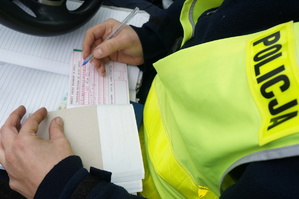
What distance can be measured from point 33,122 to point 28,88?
0.47 ft

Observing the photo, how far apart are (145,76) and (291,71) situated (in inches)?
19.6

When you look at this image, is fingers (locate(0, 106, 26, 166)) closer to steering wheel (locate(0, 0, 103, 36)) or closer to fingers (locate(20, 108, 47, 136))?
fingers (locate(20, 108, 47, 136))

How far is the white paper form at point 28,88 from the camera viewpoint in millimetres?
557

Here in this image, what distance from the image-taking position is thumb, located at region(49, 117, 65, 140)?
47 centimetres

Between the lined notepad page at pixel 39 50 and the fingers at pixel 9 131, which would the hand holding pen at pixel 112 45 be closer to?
the lined notepad page at pixel 39 50

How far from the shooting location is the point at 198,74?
0.37 meters

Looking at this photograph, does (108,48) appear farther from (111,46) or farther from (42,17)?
(42,17)

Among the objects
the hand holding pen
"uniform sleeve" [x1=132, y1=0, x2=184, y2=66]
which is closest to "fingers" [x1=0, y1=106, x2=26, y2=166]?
the hand holding pen

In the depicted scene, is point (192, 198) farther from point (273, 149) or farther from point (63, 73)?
point (63, 73)

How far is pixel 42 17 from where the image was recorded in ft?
1.86

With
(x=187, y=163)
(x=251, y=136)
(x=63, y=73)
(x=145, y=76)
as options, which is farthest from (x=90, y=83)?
(x=251, y=136)

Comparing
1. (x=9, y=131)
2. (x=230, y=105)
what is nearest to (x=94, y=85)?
(x=9, y=131)

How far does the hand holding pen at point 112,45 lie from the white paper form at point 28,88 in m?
0.09

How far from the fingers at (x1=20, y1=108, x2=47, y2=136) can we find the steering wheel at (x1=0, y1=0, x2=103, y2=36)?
19 cm
